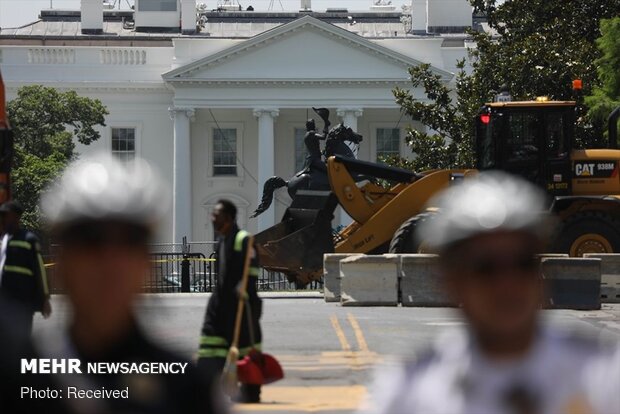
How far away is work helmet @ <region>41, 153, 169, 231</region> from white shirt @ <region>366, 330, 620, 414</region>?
661mm

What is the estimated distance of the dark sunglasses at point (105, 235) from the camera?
305 cm

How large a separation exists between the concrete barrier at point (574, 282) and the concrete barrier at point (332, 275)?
356cm

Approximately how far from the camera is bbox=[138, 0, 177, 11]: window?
287 ft

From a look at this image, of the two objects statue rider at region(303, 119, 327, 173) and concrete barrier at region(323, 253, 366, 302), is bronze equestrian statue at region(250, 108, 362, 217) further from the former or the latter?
concrete barrier at region(323, 253, 366, 302)

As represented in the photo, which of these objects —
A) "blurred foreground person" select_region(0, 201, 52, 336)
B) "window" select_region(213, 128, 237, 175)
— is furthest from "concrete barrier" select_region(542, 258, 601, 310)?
"window" select_region(213, 128, 237, 175)

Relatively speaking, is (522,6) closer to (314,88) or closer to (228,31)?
(314,88)

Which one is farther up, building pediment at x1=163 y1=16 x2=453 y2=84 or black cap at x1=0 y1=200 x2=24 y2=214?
building pediment at x1=163 y1=16 x2=453 y2=84

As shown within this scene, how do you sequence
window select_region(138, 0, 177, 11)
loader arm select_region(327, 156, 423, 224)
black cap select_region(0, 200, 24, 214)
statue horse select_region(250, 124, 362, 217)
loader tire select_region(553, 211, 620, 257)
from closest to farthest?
black cap select_region(0, 200, 24, 214)
loader tire select_region(553, 211, 620, 257)
loader arm select_region(327, 156, 423, 224)
statue horse select_region(250, 124, 362, 217)
window select_region(138, 0, 177, 11)

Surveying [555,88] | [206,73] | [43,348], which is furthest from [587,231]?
[206,73]

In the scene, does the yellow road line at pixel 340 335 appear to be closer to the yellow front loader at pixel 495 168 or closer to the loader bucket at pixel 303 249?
the yellow front loader at pixel 495 168

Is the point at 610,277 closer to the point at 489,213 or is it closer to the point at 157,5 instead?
the point at 489,213

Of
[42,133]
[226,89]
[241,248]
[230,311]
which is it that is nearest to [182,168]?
[226,89]

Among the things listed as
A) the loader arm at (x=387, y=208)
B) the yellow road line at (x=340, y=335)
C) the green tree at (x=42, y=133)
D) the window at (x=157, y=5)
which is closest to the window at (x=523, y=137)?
the loader arm at (x=387, y=208)

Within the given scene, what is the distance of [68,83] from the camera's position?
257 ft
